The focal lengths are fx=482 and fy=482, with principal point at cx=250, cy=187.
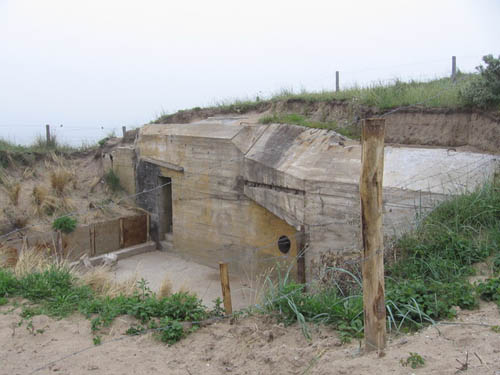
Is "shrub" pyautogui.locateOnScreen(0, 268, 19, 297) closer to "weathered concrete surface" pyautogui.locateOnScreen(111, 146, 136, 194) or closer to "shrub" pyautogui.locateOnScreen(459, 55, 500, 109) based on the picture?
"shrub" pyautogui.locateOnScreen(459, 55, 500, 109)

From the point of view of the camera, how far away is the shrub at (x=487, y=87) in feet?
25.8

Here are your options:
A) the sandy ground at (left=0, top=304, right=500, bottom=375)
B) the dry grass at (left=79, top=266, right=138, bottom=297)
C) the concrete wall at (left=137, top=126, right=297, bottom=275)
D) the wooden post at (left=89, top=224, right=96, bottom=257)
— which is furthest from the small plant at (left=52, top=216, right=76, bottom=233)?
the sandy ground at (left=0, top=304, right=500, bottom=375)

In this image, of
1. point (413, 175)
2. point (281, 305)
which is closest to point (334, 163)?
point (413, 175)

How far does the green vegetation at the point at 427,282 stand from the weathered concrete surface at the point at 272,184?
61 centimetres

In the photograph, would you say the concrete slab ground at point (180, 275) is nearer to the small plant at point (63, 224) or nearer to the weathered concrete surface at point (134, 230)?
the weathered concrete surface at point (134, 230)

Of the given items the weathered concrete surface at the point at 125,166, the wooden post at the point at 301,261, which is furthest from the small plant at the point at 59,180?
the wooden post at the point at 301,261

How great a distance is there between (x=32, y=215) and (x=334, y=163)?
7696 millimetres

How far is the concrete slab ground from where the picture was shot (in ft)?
31.1

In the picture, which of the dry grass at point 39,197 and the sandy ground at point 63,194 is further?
the dry grass at point 39,197

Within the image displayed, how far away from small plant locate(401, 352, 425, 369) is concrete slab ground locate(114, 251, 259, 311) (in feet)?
17.9

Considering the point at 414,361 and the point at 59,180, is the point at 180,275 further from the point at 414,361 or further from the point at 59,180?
the point at 414,361

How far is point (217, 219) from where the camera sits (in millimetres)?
11070

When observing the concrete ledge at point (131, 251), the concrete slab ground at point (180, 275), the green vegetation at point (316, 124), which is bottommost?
the concrete slab ground at point (180, 275)

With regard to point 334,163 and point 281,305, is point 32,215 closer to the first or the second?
point 334,163
